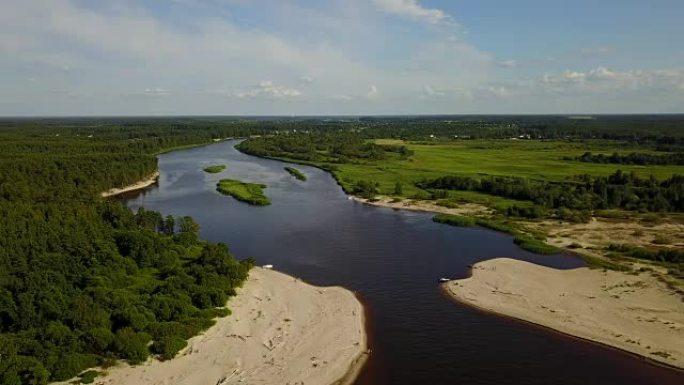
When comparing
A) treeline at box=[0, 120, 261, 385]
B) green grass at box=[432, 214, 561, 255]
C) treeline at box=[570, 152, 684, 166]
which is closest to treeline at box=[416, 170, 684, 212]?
green grass at box=[432, 214, 561, 255]

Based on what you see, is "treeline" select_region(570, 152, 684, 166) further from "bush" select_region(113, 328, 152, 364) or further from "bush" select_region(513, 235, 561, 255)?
"bush" select_region(113, 328, 152, 364)

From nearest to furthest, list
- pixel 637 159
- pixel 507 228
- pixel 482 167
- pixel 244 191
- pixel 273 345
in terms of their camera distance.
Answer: pixel 273 345, pixel 507 228, pixel 244 191, pixel 482 167, pixel 637 159

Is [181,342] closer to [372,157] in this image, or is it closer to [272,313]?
[272,313]

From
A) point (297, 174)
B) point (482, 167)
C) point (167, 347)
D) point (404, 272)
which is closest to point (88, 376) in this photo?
point (167, 347)

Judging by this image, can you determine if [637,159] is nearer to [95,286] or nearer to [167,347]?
[95,286]

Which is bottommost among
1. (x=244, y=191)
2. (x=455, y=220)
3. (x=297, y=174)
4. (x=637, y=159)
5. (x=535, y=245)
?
(x=535, y=245)

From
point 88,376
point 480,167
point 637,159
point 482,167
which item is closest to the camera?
point 88,376

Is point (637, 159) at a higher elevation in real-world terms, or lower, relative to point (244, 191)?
higher
